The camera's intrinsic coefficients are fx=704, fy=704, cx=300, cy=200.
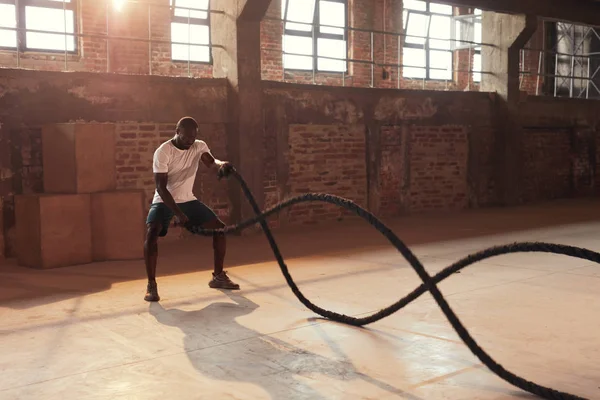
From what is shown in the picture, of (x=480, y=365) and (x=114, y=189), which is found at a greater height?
(x=114, y=189)

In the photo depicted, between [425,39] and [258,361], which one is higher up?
[425,39]

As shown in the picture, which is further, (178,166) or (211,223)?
(211,223)

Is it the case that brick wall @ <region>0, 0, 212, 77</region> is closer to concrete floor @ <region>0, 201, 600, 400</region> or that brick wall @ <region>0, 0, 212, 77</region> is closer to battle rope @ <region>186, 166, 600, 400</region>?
concrete floor @ <region>0, 201, 600, 400</region>

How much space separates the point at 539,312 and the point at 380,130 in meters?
6.29

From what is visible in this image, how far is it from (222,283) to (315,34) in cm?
874

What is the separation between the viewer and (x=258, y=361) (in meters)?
3.94

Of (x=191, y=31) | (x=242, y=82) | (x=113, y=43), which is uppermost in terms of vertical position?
(x=191, y=31)

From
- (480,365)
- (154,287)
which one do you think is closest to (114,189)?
(154,287)

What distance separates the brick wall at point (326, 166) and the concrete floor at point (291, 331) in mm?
2391

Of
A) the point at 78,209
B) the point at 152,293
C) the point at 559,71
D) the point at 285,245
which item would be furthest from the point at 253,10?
the point at 559,71

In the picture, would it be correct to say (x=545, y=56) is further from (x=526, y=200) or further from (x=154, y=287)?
(x=154, y=287)

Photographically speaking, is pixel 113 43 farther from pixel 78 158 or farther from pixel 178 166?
pixel 178 166

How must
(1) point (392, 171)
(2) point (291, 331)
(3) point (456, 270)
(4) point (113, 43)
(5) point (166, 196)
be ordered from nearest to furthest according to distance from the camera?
(3) point (456, 270)
(2) point (291, 331)
(5) point (166, 196)
(1) point (392, 171)
(4) point (113, 43)

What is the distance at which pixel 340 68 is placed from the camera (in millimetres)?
14375
